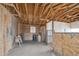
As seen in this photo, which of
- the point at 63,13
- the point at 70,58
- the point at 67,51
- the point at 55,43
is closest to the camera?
the point at 70,58

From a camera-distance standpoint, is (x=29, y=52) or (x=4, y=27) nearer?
(x=4, y=27)

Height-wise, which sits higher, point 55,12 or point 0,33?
point 55,12

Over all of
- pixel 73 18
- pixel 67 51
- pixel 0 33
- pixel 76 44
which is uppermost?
pixel 73 18

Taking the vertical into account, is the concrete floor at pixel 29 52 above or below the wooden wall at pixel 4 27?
below

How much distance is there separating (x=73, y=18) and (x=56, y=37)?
85 cm

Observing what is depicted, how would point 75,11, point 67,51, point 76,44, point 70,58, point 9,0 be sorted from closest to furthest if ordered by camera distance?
point 9,0 → point 70,58 → point 76,44 → point 67,51 → point 75,11

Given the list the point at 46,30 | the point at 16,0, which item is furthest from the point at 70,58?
the point at 46,30

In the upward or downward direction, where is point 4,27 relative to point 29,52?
upward

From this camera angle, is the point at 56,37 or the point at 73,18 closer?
the point at 73,18

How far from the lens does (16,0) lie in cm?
138

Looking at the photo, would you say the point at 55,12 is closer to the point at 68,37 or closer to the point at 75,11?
the point at 75,11

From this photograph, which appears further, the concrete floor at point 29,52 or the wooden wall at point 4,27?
the concrete floor at point 29,52

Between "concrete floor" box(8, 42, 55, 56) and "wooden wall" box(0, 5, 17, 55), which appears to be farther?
"concrete floor" box(8, 42, 55, 56)

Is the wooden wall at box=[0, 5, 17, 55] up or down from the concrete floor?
up
